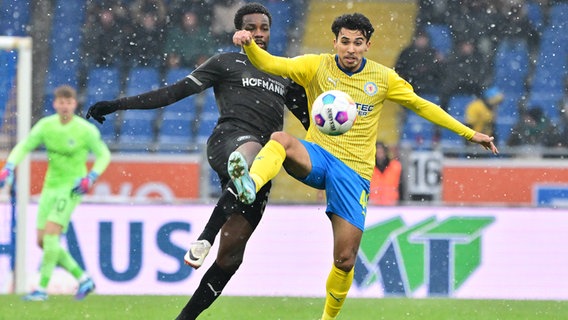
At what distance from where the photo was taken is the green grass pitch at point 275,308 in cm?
919

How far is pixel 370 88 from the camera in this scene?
23.4ft

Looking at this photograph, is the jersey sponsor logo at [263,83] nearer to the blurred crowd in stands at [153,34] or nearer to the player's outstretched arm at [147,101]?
the player's outstretched arm at [147,101]

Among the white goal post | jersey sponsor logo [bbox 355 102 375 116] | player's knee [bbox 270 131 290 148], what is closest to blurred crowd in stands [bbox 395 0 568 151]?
the white goal post

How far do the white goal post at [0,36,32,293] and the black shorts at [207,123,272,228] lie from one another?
15.7ft

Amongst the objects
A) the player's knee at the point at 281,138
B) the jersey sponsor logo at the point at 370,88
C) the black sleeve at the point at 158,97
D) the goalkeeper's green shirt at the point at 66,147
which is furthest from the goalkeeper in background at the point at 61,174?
the player's knee at the point at 281,138

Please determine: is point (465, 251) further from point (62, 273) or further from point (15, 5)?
point (15, 5)

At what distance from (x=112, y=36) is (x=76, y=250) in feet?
19.9

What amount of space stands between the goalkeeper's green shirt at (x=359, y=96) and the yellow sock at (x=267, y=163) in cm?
56

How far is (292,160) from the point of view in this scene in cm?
675

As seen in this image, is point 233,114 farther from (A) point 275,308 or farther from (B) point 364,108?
(A) point 275,308

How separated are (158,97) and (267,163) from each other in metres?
1.04

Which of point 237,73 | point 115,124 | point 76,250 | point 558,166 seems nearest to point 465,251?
point 558,166

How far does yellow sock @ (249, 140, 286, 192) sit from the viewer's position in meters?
6.49

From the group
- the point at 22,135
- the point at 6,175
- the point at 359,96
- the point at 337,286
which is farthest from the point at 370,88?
the point at 22,135
